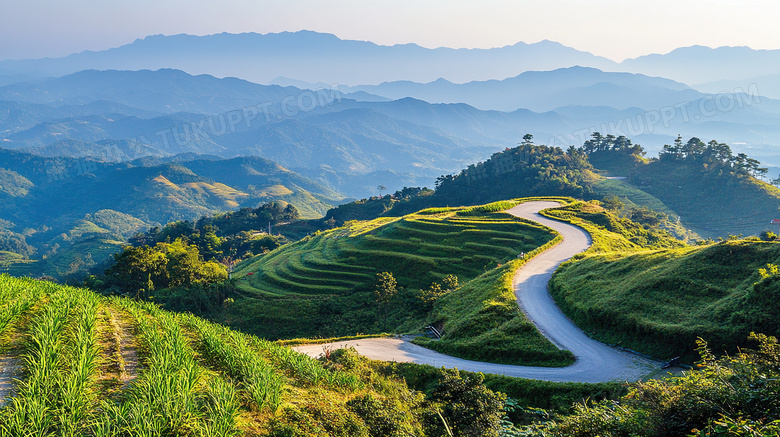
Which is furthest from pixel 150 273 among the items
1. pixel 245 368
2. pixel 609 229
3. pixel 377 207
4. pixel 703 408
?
pixel 377 207

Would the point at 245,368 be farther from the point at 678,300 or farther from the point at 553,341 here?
the point at 678,300

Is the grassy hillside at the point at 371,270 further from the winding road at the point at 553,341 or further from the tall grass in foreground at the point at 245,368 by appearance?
the tall grass in foreground at the point at 245,368

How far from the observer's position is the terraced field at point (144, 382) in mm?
7133

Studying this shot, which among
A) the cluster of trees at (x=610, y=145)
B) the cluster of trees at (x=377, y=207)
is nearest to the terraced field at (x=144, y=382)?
the cluster of trees at (x=377, y=207)

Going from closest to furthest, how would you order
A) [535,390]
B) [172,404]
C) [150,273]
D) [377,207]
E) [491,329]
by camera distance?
[172,404], [535,390], [491,329], [150,273], [377,207]

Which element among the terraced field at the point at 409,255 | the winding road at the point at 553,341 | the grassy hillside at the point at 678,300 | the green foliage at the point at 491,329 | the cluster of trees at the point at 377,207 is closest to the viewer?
the grassy hillside at the point at 678,300

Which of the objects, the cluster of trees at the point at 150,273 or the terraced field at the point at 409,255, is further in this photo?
the cluster of trees at the point at 150,273

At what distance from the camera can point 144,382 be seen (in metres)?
8.20

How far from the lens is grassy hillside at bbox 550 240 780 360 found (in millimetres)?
18000

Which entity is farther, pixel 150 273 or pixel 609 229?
pixel 609 229

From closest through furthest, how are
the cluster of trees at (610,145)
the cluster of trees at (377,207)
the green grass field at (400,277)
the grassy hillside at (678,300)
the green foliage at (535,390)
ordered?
the green foliage at (535,390), the grassy hillside at (678,300), the green grass field at (400,277), the cluster of trees at (377,207), the cluster of trees at (610,145)

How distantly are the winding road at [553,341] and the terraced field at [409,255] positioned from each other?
9.84 metres

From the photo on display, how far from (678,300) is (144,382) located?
2371 cm

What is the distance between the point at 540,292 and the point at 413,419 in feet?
77.3
